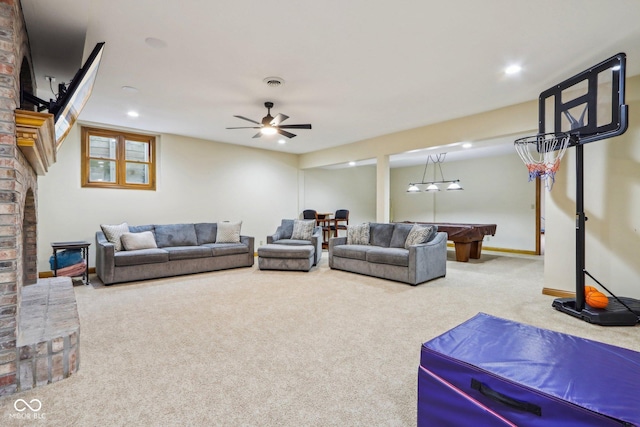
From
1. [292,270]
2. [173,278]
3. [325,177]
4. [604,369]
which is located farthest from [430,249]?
[325,177]

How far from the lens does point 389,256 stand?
4.64m

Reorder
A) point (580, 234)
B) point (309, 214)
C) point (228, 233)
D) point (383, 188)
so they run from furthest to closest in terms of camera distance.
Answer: point (309, 214) → point (383, 188) → point (228, 233) → point (580, 234)

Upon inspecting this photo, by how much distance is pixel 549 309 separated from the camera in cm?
340

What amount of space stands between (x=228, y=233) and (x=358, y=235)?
2.50 m

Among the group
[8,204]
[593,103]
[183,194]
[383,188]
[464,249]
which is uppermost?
[593,103]

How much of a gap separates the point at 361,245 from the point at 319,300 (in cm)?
199

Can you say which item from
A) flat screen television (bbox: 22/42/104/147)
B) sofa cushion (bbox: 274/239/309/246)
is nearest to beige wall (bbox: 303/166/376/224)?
sofa cushion (bbox: 274/239/309/246)

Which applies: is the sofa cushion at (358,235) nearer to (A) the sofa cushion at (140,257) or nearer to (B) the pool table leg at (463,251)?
(B) the pool table leg at (463,251)

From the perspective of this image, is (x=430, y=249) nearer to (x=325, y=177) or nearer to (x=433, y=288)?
(x=433, y=288)

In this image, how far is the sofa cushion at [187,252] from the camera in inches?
195

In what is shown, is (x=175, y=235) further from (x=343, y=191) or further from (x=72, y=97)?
(x=343, y=191)

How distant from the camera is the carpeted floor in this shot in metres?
1.70

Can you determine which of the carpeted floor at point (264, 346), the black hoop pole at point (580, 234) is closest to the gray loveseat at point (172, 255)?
the carpeted floor at point (264, 346)

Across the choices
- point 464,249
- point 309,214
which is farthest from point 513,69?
point 309,214
